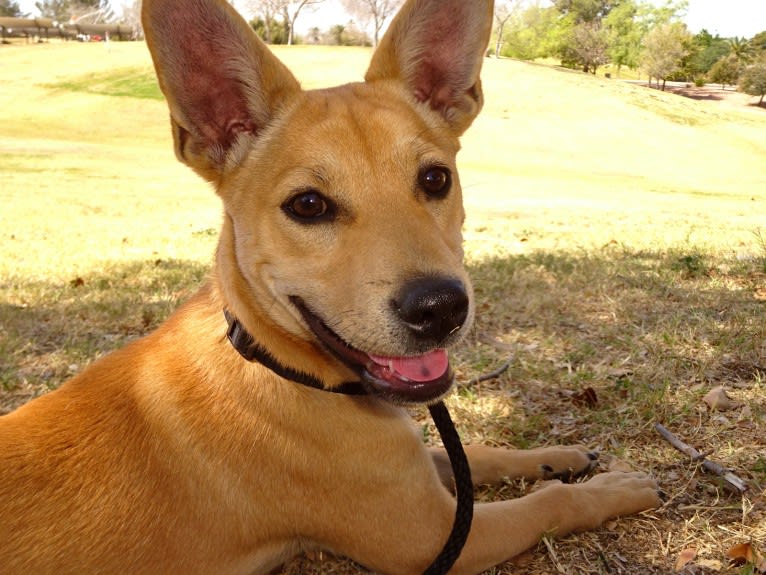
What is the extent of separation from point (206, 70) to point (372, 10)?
349ft

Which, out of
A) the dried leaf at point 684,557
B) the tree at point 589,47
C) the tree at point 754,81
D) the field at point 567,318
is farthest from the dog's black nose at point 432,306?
the tree at point 589,47

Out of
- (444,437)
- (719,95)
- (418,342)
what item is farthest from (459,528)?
(719,95)

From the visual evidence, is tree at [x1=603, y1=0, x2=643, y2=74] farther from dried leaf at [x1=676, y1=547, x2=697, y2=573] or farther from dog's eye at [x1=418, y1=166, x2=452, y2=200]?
dried leaf at [x1=676, y1=547, x2=697, y2=573]

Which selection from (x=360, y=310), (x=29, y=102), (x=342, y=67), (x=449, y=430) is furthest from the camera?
(x=342, y=67)

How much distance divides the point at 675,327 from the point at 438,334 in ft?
11.2

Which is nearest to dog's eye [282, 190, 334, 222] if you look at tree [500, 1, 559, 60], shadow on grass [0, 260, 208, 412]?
shadow on grass [0, 260, 208, 412]

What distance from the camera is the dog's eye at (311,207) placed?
3010 mm

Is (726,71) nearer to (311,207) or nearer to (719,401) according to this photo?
(719,401)

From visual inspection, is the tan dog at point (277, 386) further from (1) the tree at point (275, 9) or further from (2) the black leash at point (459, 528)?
(1) the tree at point (275, 9)

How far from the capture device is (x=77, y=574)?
2.54 metres

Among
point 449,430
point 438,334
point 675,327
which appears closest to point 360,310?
point 438,334

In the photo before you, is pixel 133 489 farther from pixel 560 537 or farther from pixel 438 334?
pixel 560 537

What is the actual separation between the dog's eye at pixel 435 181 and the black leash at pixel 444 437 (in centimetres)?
97

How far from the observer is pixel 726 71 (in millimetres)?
78000
